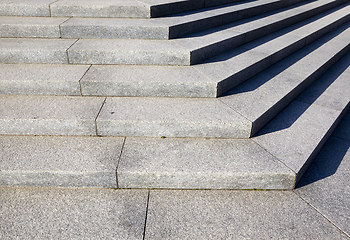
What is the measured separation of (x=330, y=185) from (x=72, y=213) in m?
3.16

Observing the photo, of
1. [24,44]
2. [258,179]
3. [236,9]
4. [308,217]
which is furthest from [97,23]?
[308,217]

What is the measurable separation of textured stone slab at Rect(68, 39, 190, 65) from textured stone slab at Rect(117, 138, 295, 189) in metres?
1.82

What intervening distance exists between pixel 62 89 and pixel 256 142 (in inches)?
118

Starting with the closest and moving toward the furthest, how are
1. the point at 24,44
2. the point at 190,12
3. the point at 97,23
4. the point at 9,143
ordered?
the point at 9,143 → the point at 24,44 → the point at 97,23 → the point at 190,12

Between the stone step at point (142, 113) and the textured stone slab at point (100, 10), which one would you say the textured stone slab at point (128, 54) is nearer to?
the stone step at point (142, 113)

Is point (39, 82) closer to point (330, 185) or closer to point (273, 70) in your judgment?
point (273, 70)

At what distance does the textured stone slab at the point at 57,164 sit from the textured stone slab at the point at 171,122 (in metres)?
0.31

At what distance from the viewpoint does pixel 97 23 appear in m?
5.34

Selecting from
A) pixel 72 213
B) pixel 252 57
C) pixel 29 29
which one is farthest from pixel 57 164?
pixel 252 57

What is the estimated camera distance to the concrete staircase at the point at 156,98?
3.42 m

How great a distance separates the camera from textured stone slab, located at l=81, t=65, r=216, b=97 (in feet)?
14.0

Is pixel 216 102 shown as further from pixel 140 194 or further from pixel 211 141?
pixel 140 194

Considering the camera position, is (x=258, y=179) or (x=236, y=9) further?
(x=236, y=9)

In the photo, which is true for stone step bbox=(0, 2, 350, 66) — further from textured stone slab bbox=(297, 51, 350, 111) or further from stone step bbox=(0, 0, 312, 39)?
textured stone slab bbox=(297, 51, 350, 111)
